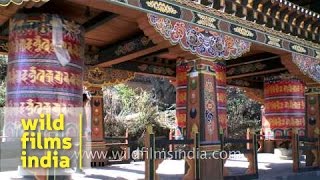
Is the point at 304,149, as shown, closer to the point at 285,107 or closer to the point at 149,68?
the point at 285,107

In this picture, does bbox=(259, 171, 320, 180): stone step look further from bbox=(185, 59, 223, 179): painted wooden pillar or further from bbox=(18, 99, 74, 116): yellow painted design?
bbox=(18, 99, 74, 116): yellow painted design

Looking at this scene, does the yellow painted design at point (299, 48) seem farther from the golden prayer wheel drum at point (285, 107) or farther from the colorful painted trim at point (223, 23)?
the golden prayer wheel drum at point (285, 107)

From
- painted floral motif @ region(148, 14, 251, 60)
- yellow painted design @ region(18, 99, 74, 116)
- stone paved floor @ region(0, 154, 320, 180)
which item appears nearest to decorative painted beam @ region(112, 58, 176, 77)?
stone paved floor @ region(0, 154, 320, 180)

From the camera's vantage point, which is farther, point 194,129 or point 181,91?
point 181,91

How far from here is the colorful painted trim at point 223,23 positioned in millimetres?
5679

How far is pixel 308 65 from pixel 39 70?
558cm

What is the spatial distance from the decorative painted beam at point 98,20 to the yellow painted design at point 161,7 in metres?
0.68

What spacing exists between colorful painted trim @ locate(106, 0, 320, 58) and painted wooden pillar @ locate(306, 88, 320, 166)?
109cm

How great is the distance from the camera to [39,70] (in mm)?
5461

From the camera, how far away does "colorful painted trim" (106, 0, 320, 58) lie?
5679mm

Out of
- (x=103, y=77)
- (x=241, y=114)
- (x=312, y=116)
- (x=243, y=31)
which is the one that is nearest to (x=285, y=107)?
(x=312, y=116)


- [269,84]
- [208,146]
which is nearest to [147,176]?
[208,146]

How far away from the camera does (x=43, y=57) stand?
550 centimetres

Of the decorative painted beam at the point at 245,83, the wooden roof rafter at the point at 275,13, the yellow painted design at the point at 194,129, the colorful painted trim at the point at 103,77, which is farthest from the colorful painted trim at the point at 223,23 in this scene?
the decorative painted beam at the point at 245,83
